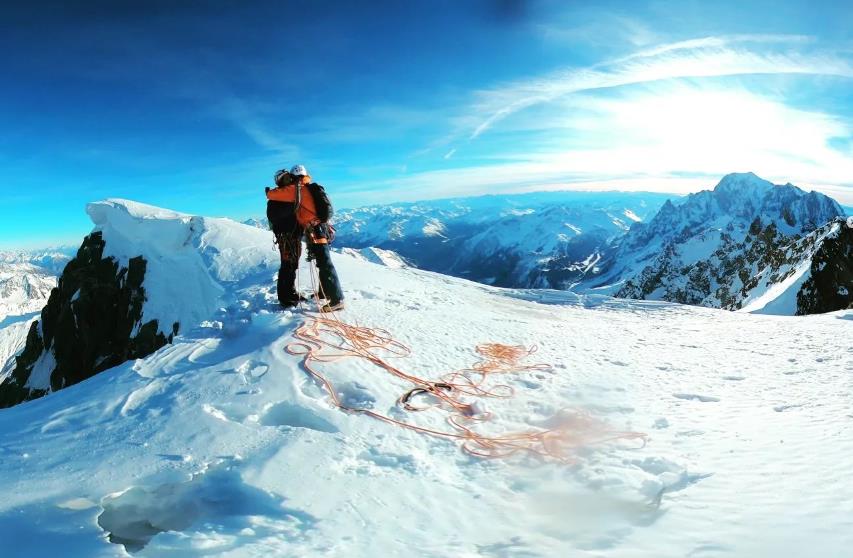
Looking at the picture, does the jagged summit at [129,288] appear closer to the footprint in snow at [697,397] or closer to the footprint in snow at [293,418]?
the footprint in snow at [293,418]

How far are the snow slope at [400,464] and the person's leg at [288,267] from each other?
77cm

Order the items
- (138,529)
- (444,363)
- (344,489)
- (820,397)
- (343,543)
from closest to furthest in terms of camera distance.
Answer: (343,543) → (138,529) → (344,489) → (820,397) → (444,363)

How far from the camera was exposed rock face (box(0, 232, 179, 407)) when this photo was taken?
72.9 ft

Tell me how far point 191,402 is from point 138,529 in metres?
1.99

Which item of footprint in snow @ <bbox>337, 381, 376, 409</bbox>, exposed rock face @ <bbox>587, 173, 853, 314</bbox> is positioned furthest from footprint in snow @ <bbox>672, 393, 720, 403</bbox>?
exposed rock face @ <bbox>587, 173, 853, 314</bbox>

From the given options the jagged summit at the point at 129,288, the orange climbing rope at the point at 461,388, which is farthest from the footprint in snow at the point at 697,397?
the jagged summit at the point at 129,288

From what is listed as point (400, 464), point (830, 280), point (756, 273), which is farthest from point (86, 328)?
point (756, 273)

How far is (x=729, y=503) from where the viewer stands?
4.21m

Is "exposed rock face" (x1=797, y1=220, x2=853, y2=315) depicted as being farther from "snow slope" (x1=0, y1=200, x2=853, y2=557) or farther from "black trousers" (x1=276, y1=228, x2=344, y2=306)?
"black trousers" (x1=276, y1=228, x2=344, y2=306)

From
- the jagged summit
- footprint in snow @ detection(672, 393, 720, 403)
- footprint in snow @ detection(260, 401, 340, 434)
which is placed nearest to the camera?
footprint in snow @ detection(260, 401, 340, 434)

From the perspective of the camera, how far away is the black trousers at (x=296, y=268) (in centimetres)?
979

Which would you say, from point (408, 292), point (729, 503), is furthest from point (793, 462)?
point (408, 292)

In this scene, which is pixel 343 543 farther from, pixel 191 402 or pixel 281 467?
pixel 191 402

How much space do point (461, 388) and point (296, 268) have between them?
4730 mm
